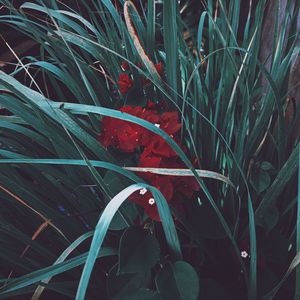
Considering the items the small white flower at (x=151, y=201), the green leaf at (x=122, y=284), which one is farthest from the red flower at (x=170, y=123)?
the green leaf at (x=122, y=284)

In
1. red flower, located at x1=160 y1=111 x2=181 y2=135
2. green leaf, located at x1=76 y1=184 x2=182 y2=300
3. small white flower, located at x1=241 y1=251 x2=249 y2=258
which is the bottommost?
small white flower, located at x1=241 y1=251 x2=249 y2=258

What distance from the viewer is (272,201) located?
1.03 metres

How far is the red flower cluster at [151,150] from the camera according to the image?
3.04 feet

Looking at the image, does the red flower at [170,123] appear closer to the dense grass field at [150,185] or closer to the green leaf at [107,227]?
the dense grass field at [150,185]

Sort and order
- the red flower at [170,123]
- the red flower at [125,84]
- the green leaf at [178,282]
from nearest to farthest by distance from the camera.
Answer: the green leaf at [178,282]
the red flower at [170,123]
the red flower at [125,84]

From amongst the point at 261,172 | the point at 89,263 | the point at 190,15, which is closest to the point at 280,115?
the point at 261,172

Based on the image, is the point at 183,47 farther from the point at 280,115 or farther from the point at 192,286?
the point at 192,286

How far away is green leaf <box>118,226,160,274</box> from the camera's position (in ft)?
2.89

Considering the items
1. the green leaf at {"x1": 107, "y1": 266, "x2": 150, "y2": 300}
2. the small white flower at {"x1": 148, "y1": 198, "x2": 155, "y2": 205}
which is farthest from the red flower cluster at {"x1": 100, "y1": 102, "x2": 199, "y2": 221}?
the green leaf at {"x1": 107, "y1": 266, "x2": 150, "y2": 300}

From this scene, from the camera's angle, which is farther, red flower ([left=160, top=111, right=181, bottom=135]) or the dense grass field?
red flower ([left=160, top=111, right=181, bottom=135])

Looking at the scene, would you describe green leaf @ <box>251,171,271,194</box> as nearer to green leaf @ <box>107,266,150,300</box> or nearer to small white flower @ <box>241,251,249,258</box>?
small white flower @ <box>241,251,249,258</box>

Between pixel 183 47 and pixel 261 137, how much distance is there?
13.6 inches

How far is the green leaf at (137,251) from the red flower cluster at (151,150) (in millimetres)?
44

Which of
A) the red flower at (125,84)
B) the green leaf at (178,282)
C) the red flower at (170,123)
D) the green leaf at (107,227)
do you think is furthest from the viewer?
the red flower at (125,84)
